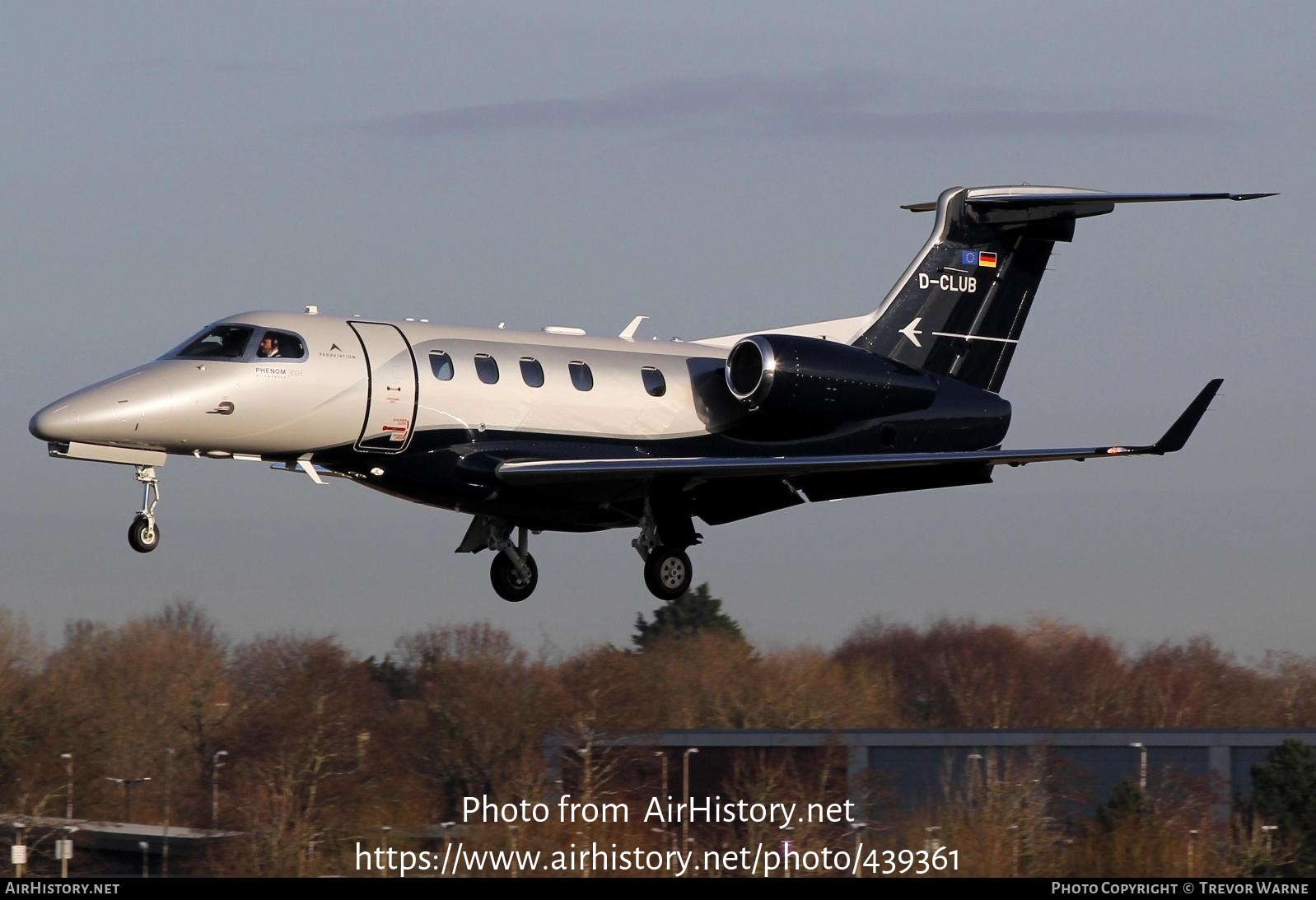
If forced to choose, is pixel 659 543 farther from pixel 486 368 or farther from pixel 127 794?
pixel 127 794

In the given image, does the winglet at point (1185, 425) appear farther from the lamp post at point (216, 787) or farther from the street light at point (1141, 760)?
the lamp post at point (216, 787)

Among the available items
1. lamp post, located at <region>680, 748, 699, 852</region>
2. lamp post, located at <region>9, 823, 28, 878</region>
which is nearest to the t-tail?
lamp post, located at <region>680, 748, 699, 852</region>

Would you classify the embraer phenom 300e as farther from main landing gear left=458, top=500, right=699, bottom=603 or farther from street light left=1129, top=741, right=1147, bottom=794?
street light left=1129, top=741, right=1147, bottom=794

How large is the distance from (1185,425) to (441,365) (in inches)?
363

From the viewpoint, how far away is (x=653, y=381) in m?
26.3

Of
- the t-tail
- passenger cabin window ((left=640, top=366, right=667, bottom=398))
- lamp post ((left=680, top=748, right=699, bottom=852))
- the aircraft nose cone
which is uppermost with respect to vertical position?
the t-tail

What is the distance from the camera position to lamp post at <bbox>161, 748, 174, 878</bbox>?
41.2 m

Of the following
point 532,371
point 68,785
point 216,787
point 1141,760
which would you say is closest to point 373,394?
point 532,371

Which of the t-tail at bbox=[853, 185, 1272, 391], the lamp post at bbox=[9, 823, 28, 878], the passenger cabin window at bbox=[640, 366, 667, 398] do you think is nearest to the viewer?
the passenger cabin window at bbox=[640, 366, 667, 398]

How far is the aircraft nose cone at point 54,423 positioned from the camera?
73.6 ft

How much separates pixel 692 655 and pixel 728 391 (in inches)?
1142

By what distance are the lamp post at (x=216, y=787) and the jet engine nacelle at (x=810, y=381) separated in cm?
2501

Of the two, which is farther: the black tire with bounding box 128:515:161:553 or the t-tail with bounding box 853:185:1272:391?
the t-tail with bounding box 853:185:1272:391

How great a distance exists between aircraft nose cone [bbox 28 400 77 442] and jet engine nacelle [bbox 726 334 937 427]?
8.70 metres
